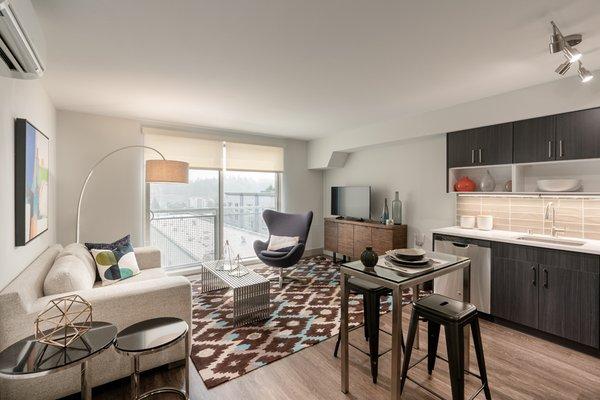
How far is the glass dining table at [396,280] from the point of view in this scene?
1.61 m

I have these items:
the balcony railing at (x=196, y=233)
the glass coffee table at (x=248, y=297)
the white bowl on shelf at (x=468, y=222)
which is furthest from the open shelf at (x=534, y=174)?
the balcony railing at (x=196, y=233)

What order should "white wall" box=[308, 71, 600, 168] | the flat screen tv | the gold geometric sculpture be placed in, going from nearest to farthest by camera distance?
the gold geometric sculpture, "white wall" box=[308, 71, 600, 168], the flat screen tv

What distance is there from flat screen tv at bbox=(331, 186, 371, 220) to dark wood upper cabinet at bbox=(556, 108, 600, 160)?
253 cm

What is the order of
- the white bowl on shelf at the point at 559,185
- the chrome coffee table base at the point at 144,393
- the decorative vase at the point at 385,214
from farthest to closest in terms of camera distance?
the decorative vase at the point at 385,214, the white bowl on shelf at the point at 559,185, the chrome coffee table base at the point at 144,393

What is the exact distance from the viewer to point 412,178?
4.46 meters

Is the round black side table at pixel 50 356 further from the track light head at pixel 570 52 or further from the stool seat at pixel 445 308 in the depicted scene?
the track light head at pixel 570 52

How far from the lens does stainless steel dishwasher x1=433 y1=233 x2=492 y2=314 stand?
3016 mm

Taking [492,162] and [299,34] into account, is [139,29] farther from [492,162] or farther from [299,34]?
[492,162]

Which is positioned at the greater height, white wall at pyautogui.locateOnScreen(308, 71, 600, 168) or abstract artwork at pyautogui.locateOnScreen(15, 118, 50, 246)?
white wall at pyautogui.locateOnScreen(308, 71, 600, 168)

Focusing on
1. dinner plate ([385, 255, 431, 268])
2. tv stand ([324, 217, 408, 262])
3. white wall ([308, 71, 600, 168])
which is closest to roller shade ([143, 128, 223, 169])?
white wall ([308, 71, 600, 168])

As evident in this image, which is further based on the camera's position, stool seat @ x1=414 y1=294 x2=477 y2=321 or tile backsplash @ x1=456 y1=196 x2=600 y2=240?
tile backsplash @ x1=456 y1=196 x2=600 y2=240

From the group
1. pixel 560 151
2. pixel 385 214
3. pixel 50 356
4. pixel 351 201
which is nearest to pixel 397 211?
pixel 385 214

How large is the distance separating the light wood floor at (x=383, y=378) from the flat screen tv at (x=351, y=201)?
2694mm

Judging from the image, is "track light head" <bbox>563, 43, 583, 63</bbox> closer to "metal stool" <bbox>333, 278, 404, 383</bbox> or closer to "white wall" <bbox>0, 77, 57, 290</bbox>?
"metal stool" <bbox>333, 278, 404, 383</bbox>
